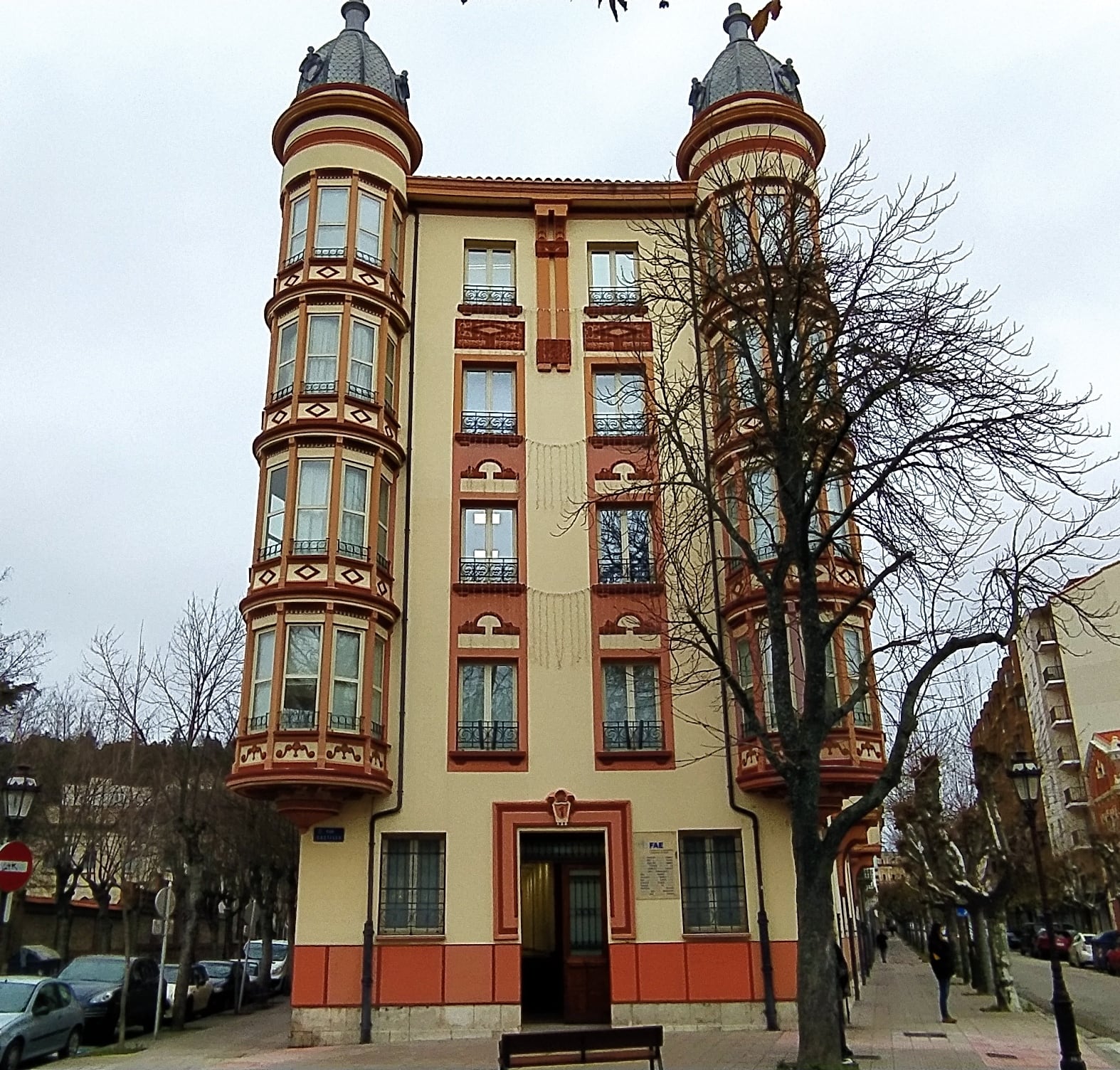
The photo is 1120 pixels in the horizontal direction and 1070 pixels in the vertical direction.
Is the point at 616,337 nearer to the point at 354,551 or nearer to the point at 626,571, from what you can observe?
the point at 626,571

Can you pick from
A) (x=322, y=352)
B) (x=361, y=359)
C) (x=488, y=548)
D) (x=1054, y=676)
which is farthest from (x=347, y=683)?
(x=1054, y=676)

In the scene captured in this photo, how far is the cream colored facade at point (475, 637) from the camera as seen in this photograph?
1931 centimetres

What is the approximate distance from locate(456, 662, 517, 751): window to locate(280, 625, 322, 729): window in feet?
Result: 9.85

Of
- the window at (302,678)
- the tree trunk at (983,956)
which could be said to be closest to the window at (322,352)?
the window at (302,678)

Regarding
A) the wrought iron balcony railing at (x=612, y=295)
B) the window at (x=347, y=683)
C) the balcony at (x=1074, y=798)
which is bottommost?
the window at (x=347, y=683)

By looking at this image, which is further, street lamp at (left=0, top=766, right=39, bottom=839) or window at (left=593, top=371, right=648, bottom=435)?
window at (left=593, top=371, right=648, bottom=435)

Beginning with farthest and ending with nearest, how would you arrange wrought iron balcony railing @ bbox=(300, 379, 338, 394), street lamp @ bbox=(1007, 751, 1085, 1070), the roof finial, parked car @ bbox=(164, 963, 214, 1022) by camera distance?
1. the roof finial
2. parked car @ bbox=(164, 963, 214, 1022)
3. wrought iron balcony railing @ bbox=(300, 379, 338, 394)
4. street lamp @ bbox=(1007, 751, 1085, 1070)

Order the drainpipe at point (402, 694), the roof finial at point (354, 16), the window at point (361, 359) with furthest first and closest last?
the roof finial at point (354, 16) < the window at point (361, 359) < the drainpipe at point (402, 694)

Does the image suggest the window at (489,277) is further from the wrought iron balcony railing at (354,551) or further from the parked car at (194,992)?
the parked car at (194,992)

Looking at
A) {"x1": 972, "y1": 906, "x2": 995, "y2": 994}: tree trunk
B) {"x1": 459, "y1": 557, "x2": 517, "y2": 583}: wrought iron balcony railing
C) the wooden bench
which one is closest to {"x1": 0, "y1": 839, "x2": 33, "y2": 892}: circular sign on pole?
the wooden bench

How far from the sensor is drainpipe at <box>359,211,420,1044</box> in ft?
61.8

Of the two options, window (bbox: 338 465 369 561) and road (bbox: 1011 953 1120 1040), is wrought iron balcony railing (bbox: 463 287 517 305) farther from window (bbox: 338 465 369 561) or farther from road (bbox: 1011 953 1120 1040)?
road (bbox: 1011 953 1120 1040)

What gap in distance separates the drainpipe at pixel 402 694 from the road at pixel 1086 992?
14.1 meters

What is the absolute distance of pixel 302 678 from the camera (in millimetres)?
19781
